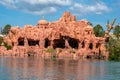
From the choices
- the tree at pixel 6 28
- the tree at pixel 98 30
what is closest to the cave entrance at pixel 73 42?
the tree at pixel 98 30

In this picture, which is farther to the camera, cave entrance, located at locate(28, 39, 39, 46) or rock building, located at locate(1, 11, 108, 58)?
cave entrance, located at locate(28, 39, 39, 46)

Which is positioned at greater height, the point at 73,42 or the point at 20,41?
the point at 20,41

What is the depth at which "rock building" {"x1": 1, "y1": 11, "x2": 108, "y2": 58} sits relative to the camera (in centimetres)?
8950

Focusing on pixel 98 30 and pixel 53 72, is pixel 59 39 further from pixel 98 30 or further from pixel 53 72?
pixel 53 72

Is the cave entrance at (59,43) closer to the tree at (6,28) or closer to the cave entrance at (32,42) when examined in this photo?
the cave entrance at (32,42)

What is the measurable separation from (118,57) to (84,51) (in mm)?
9475

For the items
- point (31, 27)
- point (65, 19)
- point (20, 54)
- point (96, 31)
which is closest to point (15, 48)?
point (20, 54)

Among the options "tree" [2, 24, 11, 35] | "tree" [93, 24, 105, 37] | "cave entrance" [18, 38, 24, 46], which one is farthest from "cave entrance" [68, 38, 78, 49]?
"tree" [2, 24, 11, 35]

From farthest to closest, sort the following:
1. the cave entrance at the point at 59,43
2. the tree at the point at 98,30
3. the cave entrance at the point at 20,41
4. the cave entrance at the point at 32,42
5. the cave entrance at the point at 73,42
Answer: the tree at the point at 98,30 < the cave entrance at the point at 20,41 < the cave entrance at the point at 32,42 < the cave entrance at the point at 73,42 < the cave entrance at the point at 59,43

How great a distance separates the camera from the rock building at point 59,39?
8950 cm

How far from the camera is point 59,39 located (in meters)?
91.5

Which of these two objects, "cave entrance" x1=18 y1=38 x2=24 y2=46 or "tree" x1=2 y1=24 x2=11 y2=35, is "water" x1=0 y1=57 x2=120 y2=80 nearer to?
"cave entrance" x1=18 y1=38 x2=24 y2=46

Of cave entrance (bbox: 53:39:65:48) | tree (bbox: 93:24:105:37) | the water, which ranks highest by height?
tree (bbox: 93:24:105:37)

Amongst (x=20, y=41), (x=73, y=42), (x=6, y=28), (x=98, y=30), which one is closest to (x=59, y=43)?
(x=73, y=42)
